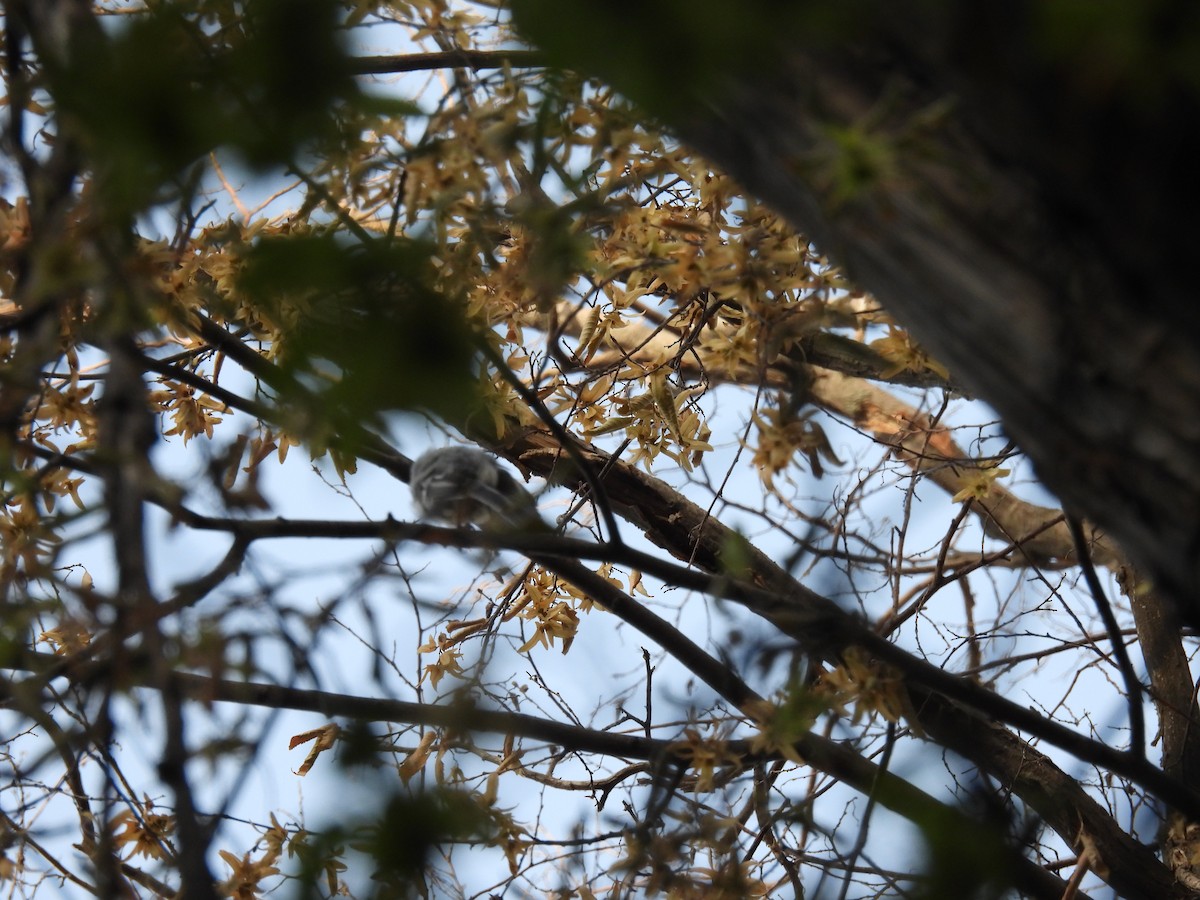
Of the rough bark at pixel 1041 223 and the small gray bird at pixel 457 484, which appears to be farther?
the small gray bird at pixel 457 484

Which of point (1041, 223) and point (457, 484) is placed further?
point (457, 484)

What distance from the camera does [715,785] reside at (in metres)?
1.69

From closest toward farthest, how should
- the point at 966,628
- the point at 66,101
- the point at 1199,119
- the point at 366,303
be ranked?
the point at 1199,119 → the point at 66,101 → the point at 366,303 → the point at 966,628

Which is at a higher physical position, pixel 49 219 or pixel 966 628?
pixel 966 628

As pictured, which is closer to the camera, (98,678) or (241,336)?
(98,678)

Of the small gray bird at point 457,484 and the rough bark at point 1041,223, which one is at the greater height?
the small gray bird at point 457,484

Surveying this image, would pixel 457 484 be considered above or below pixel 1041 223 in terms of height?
above

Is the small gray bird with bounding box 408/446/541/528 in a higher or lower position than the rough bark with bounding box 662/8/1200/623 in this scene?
higher

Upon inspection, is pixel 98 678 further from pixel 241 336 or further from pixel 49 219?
pixel 241 336

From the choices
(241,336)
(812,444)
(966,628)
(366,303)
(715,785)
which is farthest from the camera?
(966,628)

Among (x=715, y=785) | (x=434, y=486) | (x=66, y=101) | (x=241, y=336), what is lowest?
(x=715, y=785)

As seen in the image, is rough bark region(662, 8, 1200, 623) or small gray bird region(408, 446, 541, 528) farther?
small gray bird region(408, 446, 541, 528)

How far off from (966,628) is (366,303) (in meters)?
2.41

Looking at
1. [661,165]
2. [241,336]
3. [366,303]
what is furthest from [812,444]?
[241,336]
